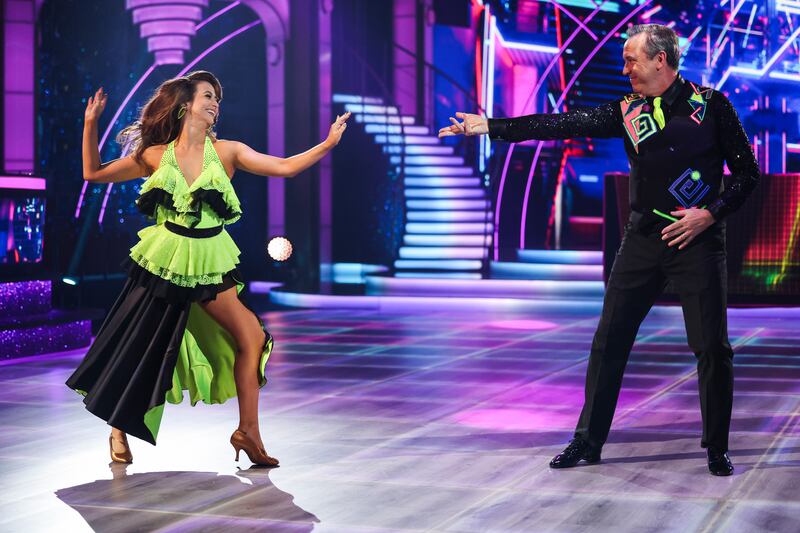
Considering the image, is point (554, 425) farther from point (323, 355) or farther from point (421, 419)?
point (323, 355)

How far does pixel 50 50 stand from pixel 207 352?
901 centimetres

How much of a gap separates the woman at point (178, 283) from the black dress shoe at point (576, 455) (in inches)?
45.6

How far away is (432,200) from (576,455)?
41.7 ft

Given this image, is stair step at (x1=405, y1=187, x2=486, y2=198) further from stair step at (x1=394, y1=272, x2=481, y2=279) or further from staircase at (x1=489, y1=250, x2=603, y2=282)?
stair step at (x1=394, y1=272, x2=481, y2=279)

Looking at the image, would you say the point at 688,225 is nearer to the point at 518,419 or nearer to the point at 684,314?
the point at 684,314

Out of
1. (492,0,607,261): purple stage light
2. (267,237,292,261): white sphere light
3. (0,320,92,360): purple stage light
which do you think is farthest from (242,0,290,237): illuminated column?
(0,320,92,360): purple stage light

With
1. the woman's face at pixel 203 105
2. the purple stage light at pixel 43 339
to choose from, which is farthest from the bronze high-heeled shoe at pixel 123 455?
the purple stage light at pixel 43 339

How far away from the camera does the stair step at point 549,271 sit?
48.1 ft

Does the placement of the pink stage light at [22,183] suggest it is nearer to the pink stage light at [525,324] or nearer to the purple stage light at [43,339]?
the purple stage light at [43,339]

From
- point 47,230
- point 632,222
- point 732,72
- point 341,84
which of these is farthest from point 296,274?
point 632,222

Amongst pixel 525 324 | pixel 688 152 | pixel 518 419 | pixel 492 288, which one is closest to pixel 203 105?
pixel 688 152

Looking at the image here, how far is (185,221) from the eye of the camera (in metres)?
4.62

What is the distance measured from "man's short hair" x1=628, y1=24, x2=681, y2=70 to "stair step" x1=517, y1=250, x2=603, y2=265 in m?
10.9

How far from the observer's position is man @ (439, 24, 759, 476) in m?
4.43
